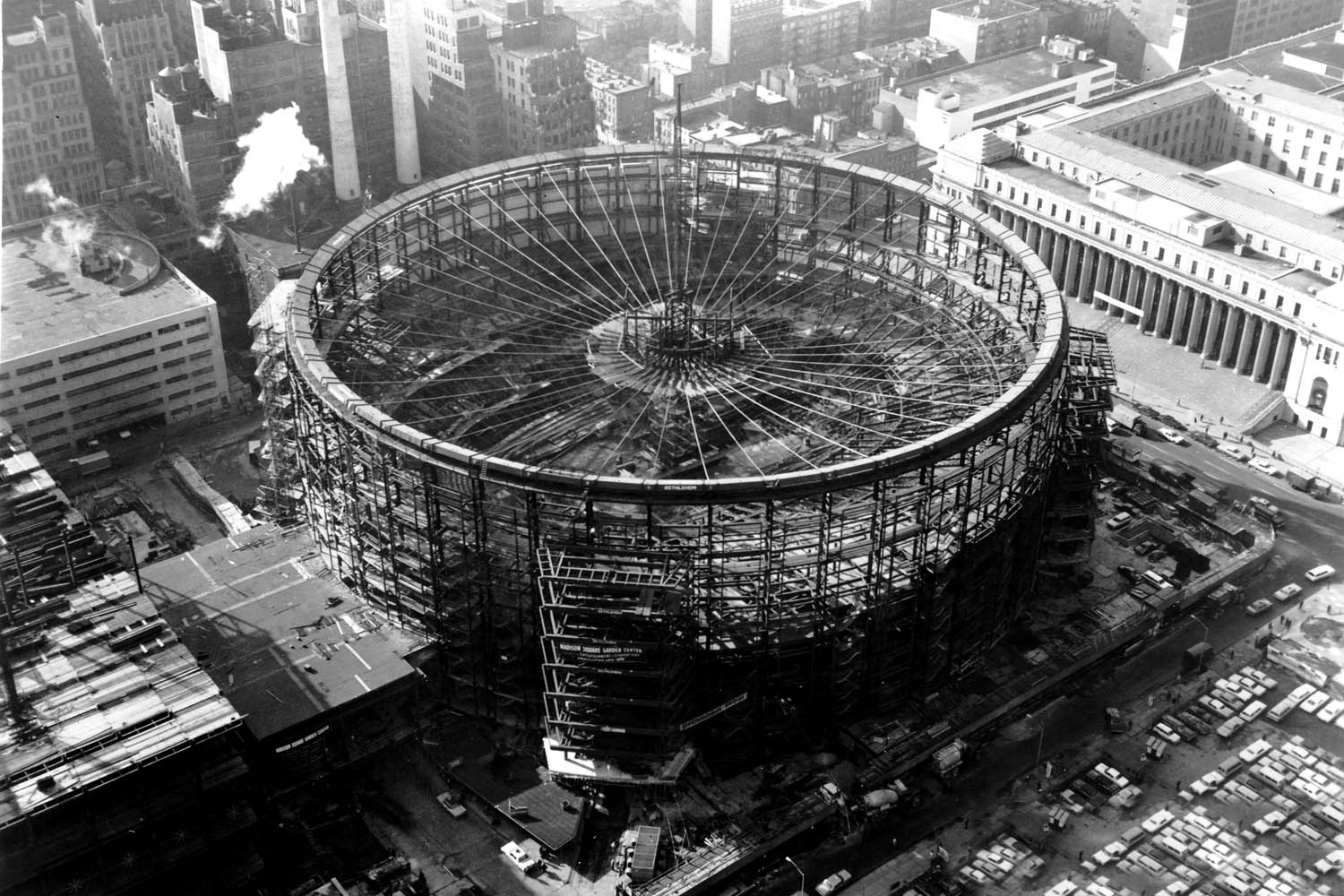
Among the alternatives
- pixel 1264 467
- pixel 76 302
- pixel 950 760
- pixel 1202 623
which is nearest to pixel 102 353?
pixel 76 302

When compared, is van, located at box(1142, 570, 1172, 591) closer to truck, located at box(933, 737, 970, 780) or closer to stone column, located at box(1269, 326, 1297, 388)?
truck, located at box(933, 737, 970, 780)

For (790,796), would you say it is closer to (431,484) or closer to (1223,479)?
(431,484)

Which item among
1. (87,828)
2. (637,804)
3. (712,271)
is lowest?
(637,804)

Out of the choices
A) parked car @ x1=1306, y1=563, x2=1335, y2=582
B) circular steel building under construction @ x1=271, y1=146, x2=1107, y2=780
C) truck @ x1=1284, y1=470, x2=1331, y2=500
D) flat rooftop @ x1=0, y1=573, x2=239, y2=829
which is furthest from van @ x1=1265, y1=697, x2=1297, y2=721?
flat rooftop @ x1=0, y1=573, x2=239, y2=829

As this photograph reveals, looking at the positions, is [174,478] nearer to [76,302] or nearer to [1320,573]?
[76,302]

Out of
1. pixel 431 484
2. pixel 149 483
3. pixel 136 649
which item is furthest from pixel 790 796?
pixel 149 483

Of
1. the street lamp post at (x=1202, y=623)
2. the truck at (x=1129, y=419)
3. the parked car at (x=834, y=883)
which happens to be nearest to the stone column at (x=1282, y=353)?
the truck at (x=1129, y=419)
